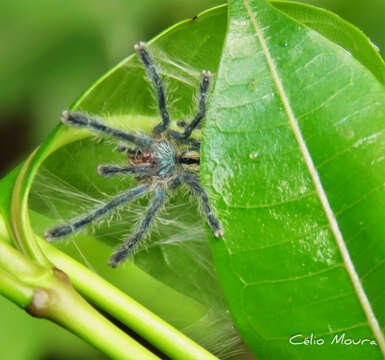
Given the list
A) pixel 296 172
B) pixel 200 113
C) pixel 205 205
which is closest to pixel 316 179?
pixel 296 172

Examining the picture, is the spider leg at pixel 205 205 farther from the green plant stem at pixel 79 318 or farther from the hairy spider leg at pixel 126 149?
the green plant stem at pixel 79 318

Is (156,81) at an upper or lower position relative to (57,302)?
upper

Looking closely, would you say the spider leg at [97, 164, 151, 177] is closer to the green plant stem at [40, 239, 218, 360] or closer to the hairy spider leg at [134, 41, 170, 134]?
the hairy spider leg at [134, 41, 170, 134]

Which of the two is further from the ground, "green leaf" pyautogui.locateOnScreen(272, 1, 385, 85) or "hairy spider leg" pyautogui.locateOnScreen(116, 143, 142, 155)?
"green leaf" pyautogui.locateOnScreen(272, 1, 385, 85)

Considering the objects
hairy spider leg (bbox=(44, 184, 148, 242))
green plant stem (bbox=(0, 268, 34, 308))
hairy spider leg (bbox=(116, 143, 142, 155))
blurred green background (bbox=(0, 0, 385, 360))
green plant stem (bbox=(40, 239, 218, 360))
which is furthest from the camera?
blurred green background (bbox=(0, 0, 385, 360))

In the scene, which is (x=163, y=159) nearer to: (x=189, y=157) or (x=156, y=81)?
(x=189, y=157)

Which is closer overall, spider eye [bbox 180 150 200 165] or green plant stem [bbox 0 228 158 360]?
green plant stem [bbox 0 228 158 360]

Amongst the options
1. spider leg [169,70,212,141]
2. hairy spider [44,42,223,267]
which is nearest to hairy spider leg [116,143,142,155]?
hairy spider [44,42,223,267]
